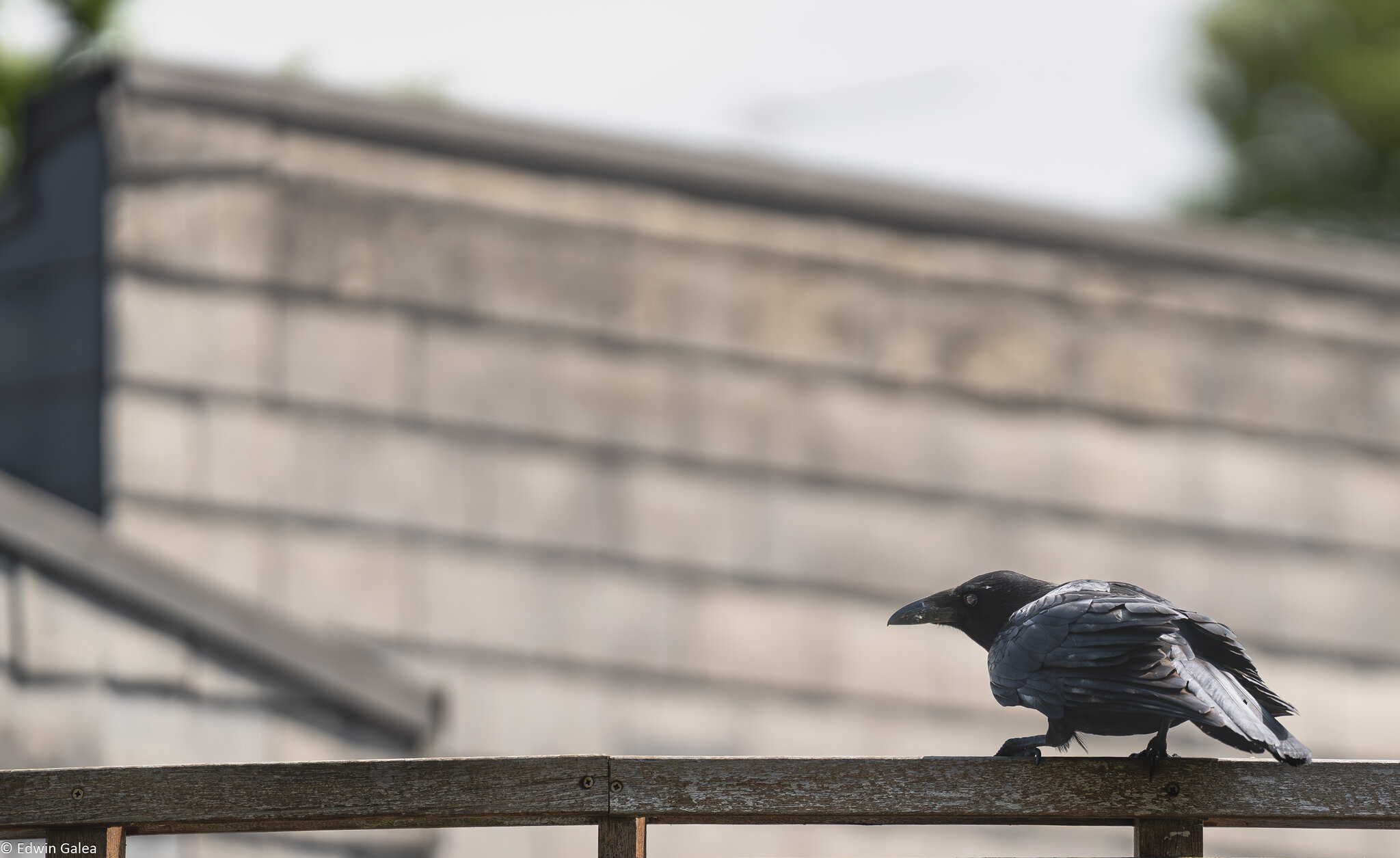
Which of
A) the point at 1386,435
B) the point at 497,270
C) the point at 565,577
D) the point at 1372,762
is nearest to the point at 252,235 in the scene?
the point at 497,270

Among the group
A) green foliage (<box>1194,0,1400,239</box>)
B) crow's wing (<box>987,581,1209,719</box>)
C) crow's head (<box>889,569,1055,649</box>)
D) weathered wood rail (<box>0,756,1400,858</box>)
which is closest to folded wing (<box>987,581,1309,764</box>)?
crow's wing (<box>987,581,1209,719</box>)

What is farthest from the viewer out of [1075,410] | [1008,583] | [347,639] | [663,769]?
[1075,410]

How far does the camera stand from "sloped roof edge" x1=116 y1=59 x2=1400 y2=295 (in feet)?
23.8

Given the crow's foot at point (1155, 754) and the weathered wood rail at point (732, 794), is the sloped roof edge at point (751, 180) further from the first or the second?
the crow's foot at point (1155, 754)

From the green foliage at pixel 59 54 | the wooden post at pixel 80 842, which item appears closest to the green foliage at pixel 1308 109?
the green foliage at pixel 59 54

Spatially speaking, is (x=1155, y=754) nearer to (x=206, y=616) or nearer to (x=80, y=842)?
(x=80, y=842)

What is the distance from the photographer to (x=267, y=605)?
6.95m

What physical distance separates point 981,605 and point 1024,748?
49cm

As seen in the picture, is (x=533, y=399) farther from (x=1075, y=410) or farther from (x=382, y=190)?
(x=1075, y=410)

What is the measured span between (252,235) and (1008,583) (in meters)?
4.58

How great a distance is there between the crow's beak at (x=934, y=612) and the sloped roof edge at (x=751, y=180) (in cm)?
426

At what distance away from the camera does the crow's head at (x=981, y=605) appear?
374 centimetres

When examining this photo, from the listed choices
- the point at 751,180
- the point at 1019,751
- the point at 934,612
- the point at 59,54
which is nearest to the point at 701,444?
the point at 751,180

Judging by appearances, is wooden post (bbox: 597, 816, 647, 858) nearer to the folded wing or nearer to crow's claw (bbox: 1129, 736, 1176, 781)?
the folded wing
